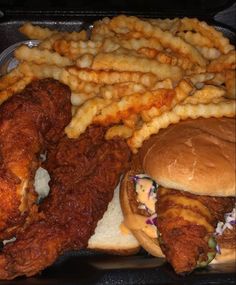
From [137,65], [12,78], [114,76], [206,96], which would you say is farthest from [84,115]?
[206,96]

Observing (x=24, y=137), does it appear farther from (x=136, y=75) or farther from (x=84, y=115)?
(x=136, y=75)

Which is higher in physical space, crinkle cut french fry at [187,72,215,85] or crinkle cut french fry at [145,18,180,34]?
crinkle cut french fry at [145,18,180,34]

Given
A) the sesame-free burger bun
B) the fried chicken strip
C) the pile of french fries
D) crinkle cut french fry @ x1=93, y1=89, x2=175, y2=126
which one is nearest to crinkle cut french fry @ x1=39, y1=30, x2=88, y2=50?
the pile of french fries

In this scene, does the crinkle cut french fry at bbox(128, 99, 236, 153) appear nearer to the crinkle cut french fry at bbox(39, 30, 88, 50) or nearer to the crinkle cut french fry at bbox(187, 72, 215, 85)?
the crinkle cut french fry at bbox(187, 72, 215, 85)

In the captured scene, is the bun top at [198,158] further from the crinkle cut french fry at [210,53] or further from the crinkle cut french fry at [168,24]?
the crinkle cut french fry at [168,24]

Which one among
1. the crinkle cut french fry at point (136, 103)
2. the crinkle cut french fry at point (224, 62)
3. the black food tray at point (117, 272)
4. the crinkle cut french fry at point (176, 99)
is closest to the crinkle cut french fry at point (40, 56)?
the crinkle cut french fry at point (136, 103)

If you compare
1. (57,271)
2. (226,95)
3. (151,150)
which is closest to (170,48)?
(226,95)

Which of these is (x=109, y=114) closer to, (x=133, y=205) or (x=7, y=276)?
(x=133, y=205)
